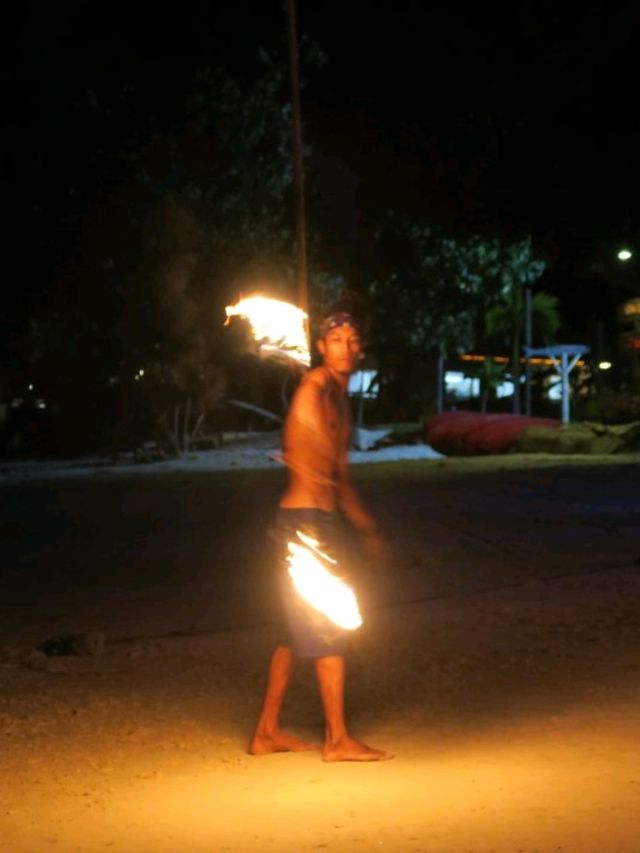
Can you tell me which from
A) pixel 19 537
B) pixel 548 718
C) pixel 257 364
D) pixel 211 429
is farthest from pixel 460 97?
pixel 548 718

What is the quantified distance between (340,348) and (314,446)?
1.70 feet

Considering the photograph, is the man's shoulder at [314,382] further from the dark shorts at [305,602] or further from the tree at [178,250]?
the tree at [178,250]

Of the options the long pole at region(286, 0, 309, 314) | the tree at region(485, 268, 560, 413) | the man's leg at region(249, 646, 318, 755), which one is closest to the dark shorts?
the man's leg at region(249, 646, 318, 755)

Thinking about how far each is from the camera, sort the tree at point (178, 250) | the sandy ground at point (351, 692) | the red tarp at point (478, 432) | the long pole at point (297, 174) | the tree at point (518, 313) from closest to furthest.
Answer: the sandy ground at point (351, 692), the long pole at point (297, 174), the red tarp at point (478, 432), the tree at point (178, 250), the tree at point (518, 313)

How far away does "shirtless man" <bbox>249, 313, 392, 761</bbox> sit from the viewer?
21.9ft

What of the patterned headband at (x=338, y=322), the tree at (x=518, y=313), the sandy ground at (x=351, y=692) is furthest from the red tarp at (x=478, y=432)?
the patterned headband at (x=338, y=322)

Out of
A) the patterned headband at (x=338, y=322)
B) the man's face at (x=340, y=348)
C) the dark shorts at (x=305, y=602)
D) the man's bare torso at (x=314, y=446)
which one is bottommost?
the dark shorts at (x=305, y=602)

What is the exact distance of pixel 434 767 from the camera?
257 inches

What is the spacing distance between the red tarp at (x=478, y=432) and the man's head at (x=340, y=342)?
79.9 feet

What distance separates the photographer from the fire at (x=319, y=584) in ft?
21.8

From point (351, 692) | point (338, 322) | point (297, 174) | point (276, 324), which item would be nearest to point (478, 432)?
point (297, 174)

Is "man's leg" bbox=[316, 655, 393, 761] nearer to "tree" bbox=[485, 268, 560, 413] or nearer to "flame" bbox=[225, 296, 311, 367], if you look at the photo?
"flame" bbox=[225, 296, 311, 367]

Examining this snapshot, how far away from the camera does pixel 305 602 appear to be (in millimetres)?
6652

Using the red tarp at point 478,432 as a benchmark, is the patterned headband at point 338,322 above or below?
above
